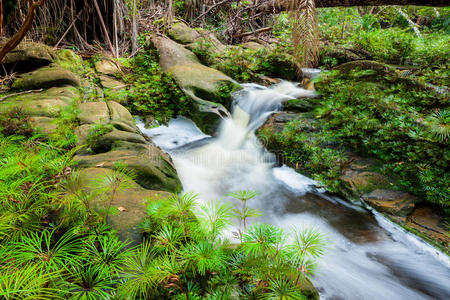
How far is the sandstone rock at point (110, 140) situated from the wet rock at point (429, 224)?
4161mm

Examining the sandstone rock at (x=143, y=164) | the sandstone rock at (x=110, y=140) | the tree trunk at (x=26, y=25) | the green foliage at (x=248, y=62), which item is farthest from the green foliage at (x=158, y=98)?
the tree trunk at (x=26, y=25)

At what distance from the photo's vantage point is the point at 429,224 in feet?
9.21

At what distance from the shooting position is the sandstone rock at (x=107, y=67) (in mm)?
6265

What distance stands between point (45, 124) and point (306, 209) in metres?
4.47

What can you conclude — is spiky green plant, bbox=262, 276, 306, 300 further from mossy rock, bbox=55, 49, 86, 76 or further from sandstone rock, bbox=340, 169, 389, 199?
mossy rock, bbox=55, 49, 86, 76

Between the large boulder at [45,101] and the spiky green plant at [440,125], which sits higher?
the spiky green plant at [440,125]

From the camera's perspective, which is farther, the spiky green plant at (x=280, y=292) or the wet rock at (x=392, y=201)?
the wet rock at (x=392, y=201)

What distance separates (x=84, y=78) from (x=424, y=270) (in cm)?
767

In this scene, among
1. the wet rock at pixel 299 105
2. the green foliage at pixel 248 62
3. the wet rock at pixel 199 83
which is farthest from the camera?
the green foliage at pixel 248 62

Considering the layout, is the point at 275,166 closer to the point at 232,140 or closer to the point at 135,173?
the point at 232,140

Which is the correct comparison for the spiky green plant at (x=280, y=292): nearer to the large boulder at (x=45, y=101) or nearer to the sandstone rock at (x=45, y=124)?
the sandstone rock at (x=45, y=124)

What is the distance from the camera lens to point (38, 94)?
14.6 ft

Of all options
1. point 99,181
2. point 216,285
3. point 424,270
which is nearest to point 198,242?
point 216,285

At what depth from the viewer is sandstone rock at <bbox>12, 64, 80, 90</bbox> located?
15.3ft
